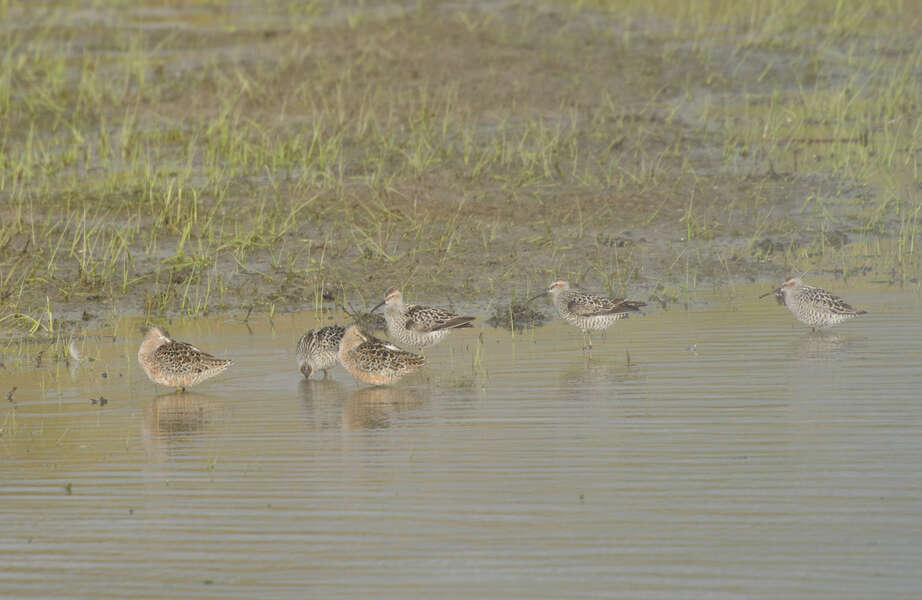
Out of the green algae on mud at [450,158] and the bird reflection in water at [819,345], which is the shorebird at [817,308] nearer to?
the bird reflection in water at [819,345]

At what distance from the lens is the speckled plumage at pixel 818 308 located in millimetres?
13148

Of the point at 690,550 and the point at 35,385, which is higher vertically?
the point at 690,550

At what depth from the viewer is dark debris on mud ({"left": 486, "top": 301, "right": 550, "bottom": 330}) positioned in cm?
1412

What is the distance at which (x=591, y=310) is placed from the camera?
13.1m

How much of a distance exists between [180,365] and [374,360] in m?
1.54

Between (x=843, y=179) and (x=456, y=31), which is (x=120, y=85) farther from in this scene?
(x=843, y=179)

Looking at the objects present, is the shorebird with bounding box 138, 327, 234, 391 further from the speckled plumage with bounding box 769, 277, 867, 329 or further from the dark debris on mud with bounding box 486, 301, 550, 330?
the speckled plumage with bounding box 769, 277, 867, 329

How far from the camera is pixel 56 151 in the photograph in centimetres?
2147

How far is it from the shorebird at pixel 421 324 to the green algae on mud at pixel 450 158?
160 centimetres

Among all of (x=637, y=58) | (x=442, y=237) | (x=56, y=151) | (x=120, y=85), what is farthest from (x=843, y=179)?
(x=120, y=85)

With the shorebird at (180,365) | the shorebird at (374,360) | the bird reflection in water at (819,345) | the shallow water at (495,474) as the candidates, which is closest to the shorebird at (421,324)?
the shallow water at (495,474)

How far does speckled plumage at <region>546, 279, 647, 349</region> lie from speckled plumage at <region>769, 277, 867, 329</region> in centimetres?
136

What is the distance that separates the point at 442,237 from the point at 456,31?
1292 centimetres

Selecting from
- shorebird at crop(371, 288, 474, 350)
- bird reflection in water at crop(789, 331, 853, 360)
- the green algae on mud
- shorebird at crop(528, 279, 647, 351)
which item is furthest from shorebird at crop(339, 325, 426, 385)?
bird reflection in water at crop(789, 331, 853, 360)
